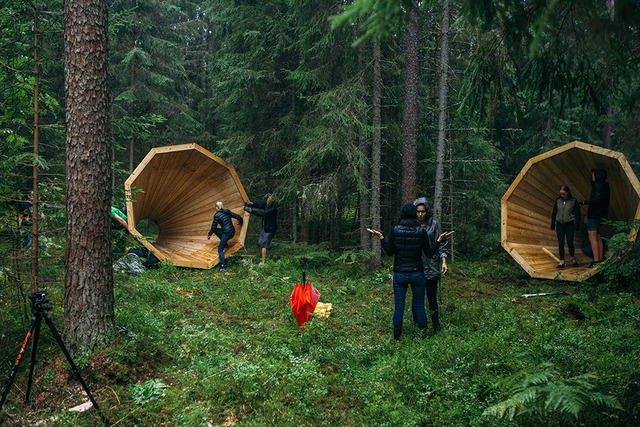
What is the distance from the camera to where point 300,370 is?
436 cm

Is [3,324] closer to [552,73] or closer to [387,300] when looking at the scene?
[387,300]

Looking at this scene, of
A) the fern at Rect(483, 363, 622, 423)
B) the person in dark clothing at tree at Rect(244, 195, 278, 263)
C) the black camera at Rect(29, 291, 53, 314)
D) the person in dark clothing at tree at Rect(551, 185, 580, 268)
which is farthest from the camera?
the person in dark clothing at tree at Rect(244, 195, 278, 263)

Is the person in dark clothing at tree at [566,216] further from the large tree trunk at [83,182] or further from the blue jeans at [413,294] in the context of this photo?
the large tree trunk at [83,182]

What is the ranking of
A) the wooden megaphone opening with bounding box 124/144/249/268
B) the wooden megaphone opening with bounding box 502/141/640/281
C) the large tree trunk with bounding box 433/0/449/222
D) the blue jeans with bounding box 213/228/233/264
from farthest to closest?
the blue jeans with bounding box 213/228/233/264
the wooden megaphone opening with bounding box 124/144/249/268
the large tree trunk with bounding box 433/0/449/222
the wooden megaphone opening with bounding box 502/141/640/281

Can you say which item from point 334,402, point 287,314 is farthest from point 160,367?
point 287,314

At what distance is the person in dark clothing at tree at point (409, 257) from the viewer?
17.4ft

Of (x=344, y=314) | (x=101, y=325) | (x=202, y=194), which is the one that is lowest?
(x=344, y=314)

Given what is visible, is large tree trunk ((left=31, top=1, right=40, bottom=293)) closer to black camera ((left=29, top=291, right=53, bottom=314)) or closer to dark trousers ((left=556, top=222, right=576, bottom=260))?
black camera ((left=29, top=291, right=53, bottom=314))

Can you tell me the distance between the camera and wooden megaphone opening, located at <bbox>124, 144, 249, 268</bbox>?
33.8 ft

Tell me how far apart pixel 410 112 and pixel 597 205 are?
458 cm

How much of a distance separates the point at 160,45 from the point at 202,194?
946 cm

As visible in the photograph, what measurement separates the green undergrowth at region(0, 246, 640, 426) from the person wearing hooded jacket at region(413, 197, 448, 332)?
0.34 meters

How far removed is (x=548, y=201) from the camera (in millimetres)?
10445

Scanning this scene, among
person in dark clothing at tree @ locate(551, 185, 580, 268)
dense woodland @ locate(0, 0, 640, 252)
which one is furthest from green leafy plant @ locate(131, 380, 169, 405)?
person in dark clothing at tree @ locate(551, 185, 580, 268)
